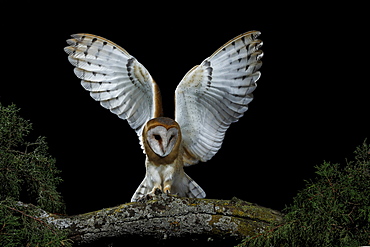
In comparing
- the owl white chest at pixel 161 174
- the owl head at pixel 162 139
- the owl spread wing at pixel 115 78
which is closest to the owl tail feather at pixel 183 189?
the owl white chest at pixel 161 174

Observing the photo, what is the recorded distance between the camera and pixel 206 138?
4102 millimetres

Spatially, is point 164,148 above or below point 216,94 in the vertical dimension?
below

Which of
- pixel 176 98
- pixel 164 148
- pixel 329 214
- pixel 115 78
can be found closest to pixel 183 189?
pixel 164 148

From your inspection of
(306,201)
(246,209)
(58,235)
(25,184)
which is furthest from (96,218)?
(306,201)

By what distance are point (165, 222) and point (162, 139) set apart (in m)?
0.59

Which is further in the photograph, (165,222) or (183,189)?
(183,189)

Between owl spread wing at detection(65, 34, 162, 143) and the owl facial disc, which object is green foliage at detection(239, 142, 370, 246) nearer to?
the owl facial disc

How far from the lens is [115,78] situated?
4113 mm

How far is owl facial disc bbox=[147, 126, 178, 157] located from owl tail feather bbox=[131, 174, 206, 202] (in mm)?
270

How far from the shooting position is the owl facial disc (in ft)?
12.5

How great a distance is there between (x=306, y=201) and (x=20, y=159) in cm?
152

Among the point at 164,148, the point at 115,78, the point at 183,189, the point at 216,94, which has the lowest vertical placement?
the point at 183,189

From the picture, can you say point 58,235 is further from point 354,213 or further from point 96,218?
point 354,213

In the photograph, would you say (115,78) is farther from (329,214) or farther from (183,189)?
(329,214)
